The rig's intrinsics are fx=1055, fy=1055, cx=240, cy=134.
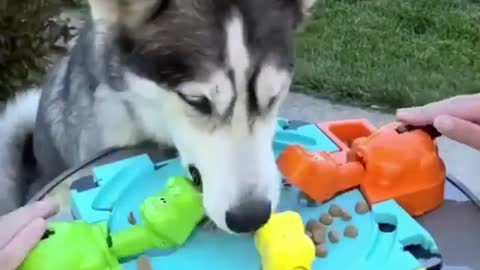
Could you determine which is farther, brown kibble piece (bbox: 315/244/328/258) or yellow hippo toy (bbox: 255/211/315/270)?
brown kibble piece (bbox: 315/244/328/258)

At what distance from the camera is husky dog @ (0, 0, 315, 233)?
175cm

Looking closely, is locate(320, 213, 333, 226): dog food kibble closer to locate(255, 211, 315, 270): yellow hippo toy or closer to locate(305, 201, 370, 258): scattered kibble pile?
locate(305, 201, 370, 258): scattered kibble pile

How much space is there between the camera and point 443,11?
4.00 metres

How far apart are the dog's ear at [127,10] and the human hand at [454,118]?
497 mm

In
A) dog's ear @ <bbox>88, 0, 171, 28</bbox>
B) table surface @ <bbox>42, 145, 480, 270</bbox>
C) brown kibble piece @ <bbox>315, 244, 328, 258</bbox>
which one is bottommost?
table surface @ <bbox>42, 145, 480, 270</bbox>

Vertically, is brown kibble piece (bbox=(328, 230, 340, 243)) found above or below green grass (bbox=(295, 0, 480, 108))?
above

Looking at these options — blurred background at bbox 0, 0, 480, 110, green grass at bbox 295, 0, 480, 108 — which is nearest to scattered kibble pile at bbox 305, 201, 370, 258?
blurred background at bbox 0, 0, 480, 110

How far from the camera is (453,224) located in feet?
6.25

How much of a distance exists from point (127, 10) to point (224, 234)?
472mm

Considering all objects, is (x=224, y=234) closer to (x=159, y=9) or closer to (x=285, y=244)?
(x=285, y=244)

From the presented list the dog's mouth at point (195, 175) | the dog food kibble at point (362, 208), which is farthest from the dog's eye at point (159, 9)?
the dog food kibble at point (362, 208)

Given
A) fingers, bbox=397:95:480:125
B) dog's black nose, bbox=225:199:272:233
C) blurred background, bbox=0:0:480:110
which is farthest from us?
blurred background, bbox=0:0:480:110

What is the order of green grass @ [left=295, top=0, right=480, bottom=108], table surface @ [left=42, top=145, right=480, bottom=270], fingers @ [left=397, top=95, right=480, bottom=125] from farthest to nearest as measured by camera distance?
green grass @ [left=295, top=0, right=480, bottom=108], fingers @ [left=397, top=95, right=480, bottom=125], table surface @ [left=42, top=145, right=480, bottom=270]

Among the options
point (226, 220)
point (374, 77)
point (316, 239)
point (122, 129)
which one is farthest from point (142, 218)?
point (374, 77)
